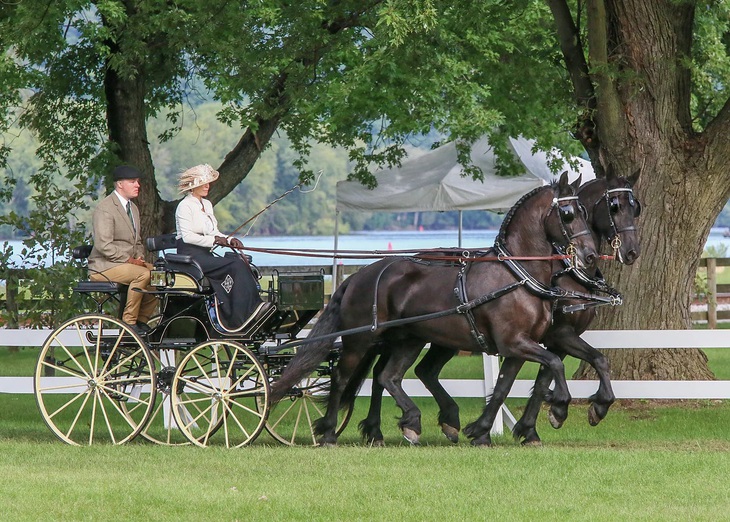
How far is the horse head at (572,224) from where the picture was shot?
933 centimetres

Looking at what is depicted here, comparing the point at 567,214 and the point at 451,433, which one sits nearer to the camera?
the point at 567,214

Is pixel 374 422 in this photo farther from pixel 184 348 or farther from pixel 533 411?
pixel 184 348

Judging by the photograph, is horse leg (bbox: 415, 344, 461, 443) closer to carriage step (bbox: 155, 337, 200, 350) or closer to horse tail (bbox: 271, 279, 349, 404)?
horse tail (bbox: 271, 279, 349, 404)

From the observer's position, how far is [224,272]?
9.80m

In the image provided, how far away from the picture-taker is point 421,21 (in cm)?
1191

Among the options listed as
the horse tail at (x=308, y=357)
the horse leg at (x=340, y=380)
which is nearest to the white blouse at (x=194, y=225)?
the horse tail at (x=308, y=357)

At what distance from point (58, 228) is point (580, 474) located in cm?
1010

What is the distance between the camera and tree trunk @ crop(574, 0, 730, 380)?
12320mm

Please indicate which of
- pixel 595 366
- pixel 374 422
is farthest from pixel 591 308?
pixel 374 422

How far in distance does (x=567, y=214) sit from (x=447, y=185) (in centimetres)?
1010

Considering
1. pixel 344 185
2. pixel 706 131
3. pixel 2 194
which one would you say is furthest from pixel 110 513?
pixel 2 194

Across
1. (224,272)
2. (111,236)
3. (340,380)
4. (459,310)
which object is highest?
(111,236)

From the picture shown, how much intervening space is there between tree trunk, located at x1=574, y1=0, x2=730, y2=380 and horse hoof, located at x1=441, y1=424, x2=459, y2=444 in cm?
326

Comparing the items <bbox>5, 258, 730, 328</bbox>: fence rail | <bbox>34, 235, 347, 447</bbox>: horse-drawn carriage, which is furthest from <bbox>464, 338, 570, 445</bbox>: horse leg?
<bbox>5, 258, 730, 328</bbox>: fence rail
